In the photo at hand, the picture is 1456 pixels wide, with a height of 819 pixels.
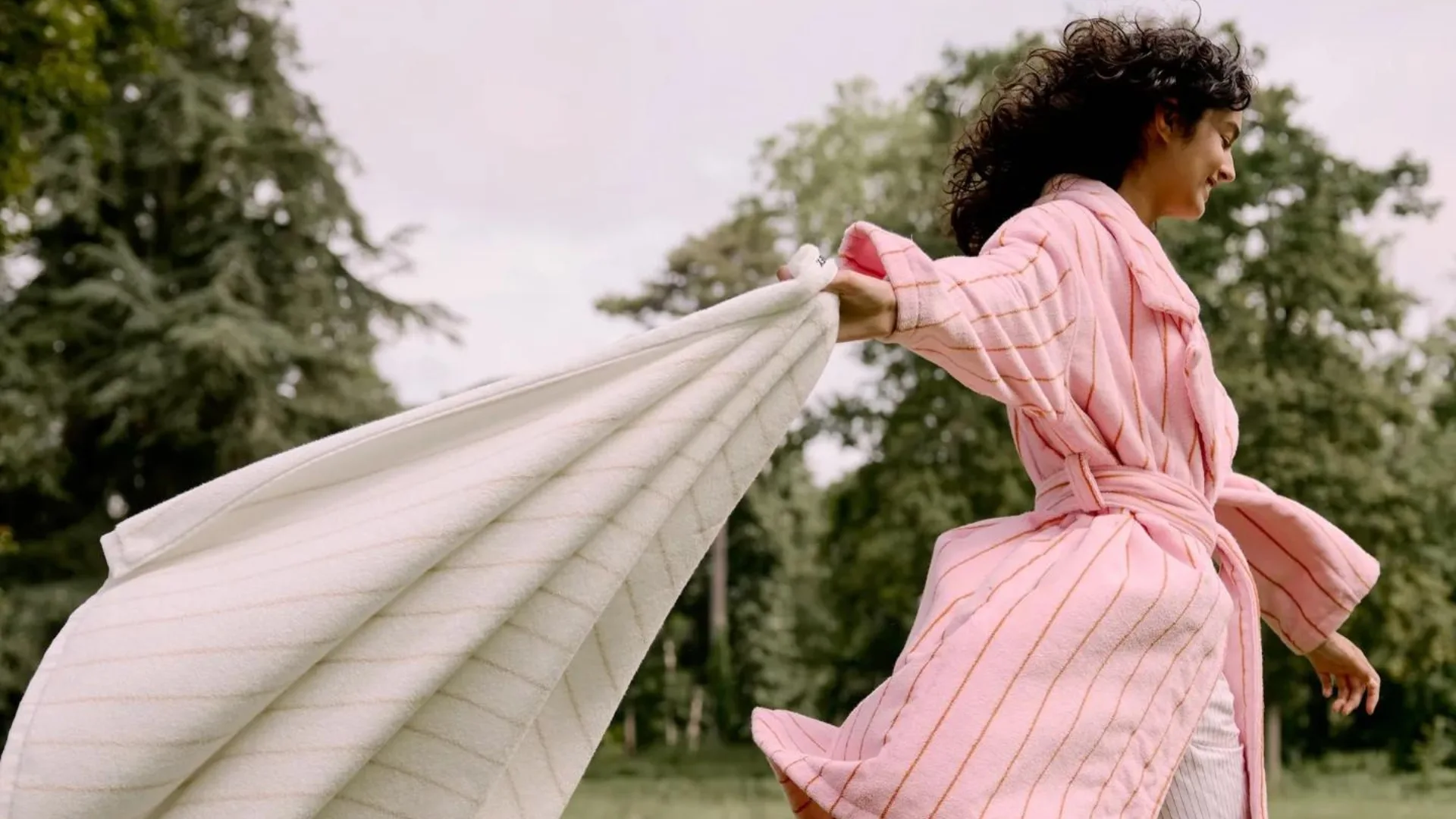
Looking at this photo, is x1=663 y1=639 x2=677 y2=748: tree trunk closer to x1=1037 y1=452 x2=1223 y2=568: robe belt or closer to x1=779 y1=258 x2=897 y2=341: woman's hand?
x1=1037 y1=452 x2=1223 y2=568: robe belt

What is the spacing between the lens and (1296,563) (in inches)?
99.7

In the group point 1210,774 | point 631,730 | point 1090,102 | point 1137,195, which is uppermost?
point 631,730

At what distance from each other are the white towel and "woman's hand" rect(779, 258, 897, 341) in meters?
0.02

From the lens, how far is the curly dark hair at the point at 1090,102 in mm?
2184

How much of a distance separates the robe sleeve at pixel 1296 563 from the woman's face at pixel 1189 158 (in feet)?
1.67

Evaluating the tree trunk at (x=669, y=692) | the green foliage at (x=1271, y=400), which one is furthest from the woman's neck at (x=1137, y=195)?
the tree trunk at (x=669, y=692)

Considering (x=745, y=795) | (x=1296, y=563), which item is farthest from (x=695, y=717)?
(x=1296, y=563)

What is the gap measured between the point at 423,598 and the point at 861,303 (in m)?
0.60

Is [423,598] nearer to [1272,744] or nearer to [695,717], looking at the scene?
[1272,744]

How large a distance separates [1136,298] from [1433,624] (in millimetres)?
16385

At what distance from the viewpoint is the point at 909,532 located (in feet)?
55.3

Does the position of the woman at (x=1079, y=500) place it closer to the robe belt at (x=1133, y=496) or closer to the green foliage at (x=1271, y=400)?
the robe belt at (x=1133, y=496)

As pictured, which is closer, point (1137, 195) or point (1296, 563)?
point (1137, 195)

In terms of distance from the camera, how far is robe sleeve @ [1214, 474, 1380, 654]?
8.15 feet
